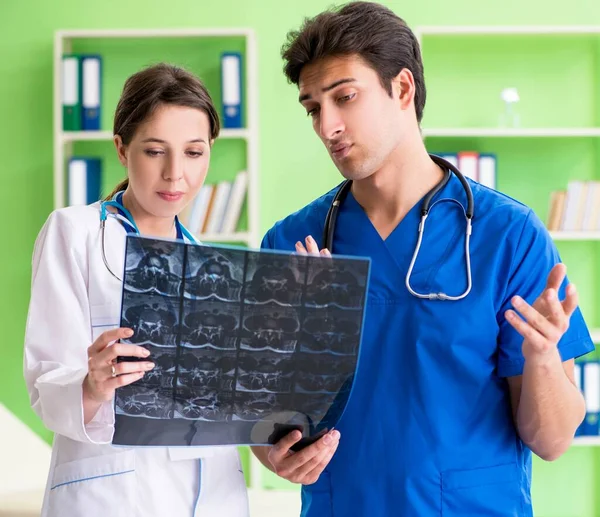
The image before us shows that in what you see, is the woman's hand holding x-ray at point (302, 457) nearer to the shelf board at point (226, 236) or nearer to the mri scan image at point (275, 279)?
the mri scan image at point (275, 279)

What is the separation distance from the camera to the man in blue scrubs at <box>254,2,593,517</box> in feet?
4.12

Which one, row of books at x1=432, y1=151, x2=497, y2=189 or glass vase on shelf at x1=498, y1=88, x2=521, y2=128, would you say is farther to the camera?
glass vase on shelf at x1=498, y1=88, x2=521, y2=128

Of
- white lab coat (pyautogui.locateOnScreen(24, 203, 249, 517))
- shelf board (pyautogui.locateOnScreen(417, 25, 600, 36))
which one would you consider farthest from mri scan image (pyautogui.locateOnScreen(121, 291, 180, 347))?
shelf board (pyautogui.locateOnScreen(417, 25, 600, 36))

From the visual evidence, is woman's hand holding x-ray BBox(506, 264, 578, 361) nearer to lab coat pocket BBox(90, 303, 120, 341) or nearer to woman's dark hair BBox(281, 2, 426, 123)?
woman's dark hair BBox(281, 2, 426, 123)

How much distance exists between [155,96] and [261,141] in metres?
2.22

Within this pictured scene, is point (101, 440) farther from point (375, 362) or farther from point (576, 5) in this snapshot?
point (576, 5)

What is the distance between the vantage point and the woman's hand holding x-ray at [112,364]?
1.05 m

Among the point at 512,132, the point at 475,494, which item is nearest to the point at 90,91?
the point at 512,132

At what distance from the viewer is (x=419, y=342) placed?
129cm

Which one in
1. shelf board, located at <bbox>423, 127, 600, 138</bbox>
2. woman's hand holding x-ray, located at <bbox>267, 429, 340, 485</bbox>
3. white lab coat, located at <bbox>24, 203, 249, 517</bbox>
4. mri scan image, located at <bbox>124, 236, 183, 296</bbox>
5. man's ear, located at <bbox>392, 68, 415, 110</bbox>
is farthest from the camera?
shelf board, located at <bbox>423, 127, 600, 138</bbox>

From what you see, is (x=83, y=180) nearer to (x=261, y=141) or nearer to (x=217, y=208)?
(x=217, y=208)

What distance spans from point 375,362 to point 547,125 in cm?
261

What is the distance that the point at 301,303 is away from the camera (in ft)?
3.60

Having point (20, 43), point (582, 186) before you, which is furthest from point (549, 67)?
point (20, 43)
